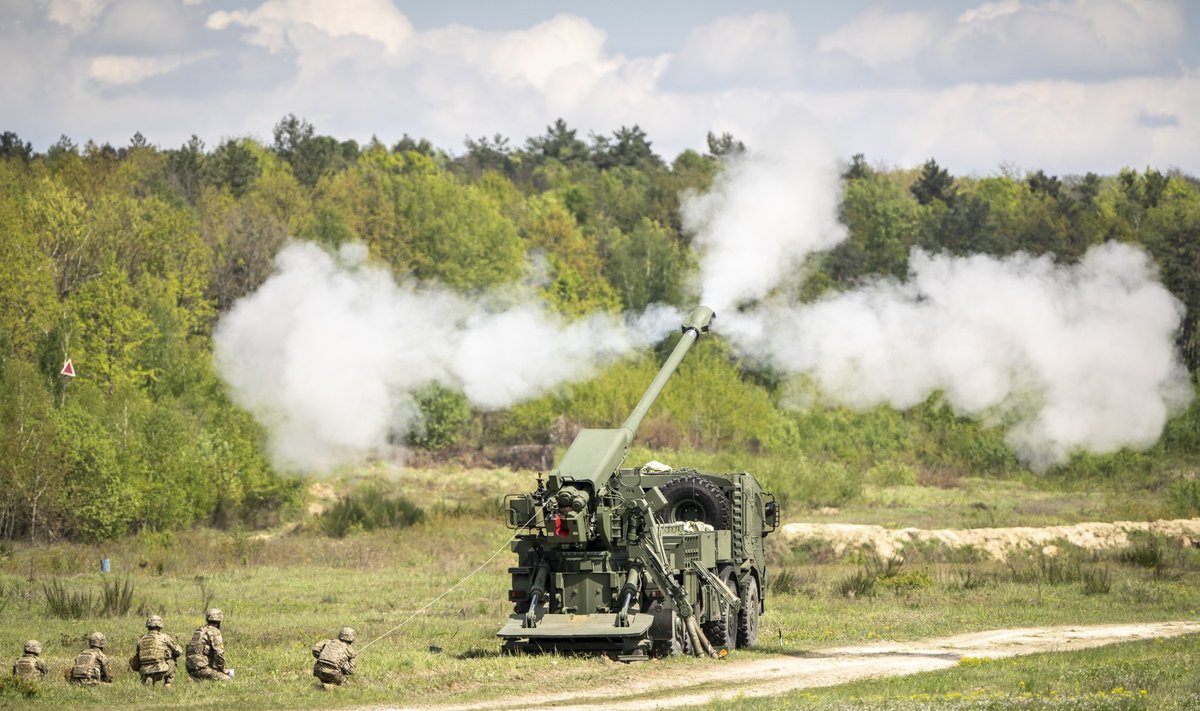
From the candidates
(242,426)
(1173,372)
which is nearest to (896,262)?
(1173,372)

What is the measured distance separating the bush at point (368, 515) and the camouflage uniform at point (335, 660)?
Result: 2785 cm

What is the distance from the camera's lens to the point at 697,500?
2870cm

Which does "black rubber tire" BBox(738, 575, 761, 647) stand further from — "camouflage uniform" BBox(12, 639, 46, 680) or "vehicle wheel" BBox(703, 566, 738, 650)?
"camouflage uniform" BBox(12, 639, 46, 680)

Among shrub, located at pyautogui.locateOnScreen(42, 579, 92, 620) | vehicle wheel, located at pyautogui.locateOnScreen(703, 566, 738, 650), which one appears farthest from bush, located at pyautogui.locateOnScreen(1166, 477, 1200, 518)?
shrub, located at pyautogui.locateOnScreen(42, 579, 92, 620)

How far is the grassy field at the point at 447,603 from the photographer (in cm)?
2181

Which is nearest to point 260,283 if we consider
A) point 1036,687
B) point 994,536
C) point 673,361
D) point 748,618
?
point 994,536

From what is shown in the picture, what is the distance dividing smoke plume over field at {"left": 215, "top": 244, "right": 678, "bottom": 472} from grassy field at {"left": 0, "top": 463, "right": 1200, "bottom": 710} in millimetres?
4298

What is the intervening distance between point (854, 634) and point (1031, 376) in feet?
58.2

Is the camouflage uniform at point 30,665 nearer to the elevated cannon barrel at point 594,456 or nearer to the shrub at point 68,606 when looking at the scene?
the elevated cannon barrel at point 594,456

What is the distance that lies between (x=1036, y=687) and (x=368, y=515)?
3209 cm

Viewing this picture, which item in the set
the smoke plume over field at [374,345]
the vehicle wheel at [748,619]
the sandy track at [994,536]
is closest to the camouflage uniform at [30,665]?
the vehicle wheel at [748,619]

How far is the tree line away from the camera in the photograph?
50.3m

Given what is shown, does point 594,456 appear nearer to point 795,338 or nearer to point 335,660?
point 335,660

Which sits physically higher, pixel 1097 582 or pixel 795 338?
pixel 795 338
